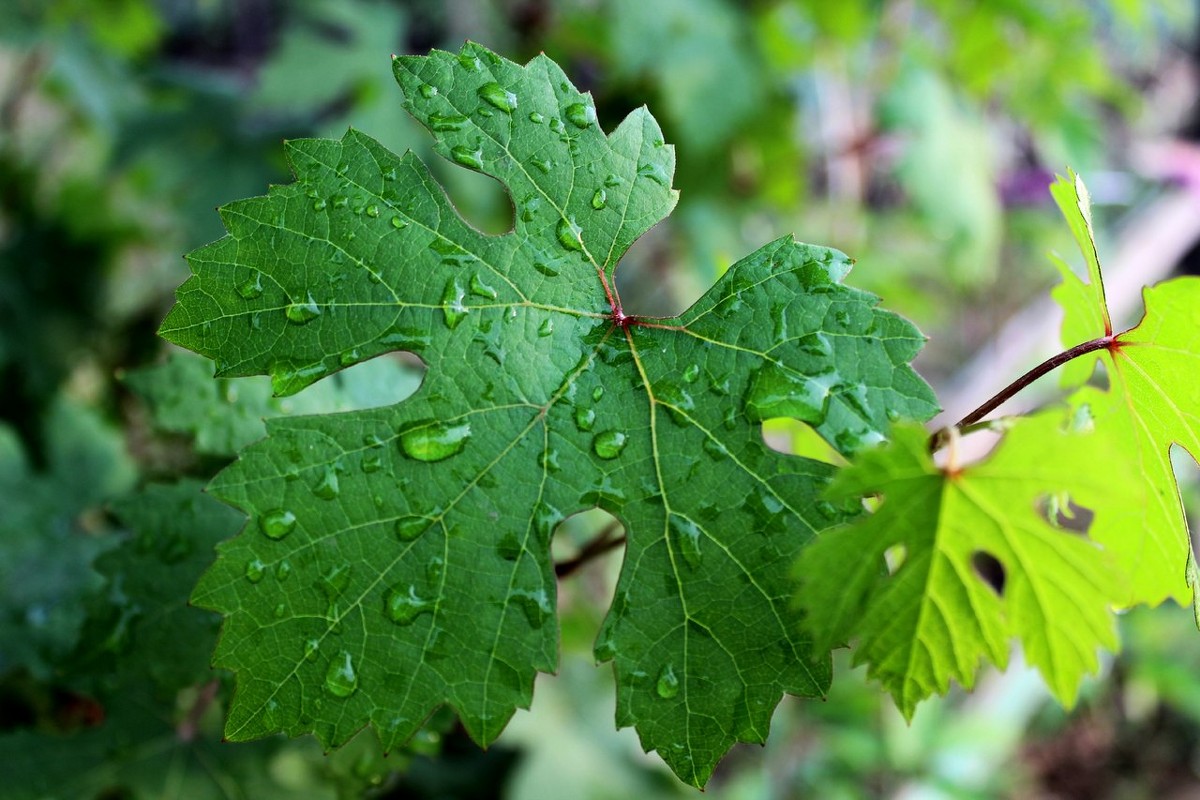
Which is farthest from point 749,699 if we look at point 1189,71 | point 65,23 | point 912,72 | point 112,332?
point 1189,71

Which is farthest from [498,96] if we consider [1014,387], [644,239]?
[644,239]

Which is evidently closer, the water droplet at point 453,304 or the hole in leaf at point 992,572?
the water droplet at point 453,304

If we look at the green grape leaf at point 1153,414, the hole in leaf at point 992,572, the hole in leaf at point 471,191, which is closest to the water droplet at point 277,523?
the green grape leaf at point 1153,414

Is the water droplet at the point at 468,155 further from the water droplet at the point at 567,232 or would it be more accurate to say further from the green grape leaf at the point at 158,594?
the green grape leaf at the point at 158,594

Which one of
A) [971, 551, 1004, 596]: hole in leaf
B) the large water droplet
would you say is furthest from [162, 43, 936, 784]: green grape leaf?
[971, 551, 1004, 596]: hole in leaf

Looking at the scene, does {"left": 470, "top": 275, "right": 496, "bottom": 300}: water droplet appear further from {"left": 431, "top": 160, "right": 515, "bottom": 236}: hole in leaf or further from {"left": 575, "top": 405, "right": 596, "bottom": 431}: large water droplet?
{"left": 431, "top": 160, "right": 515, "bottom": 236}: hole in leaf
